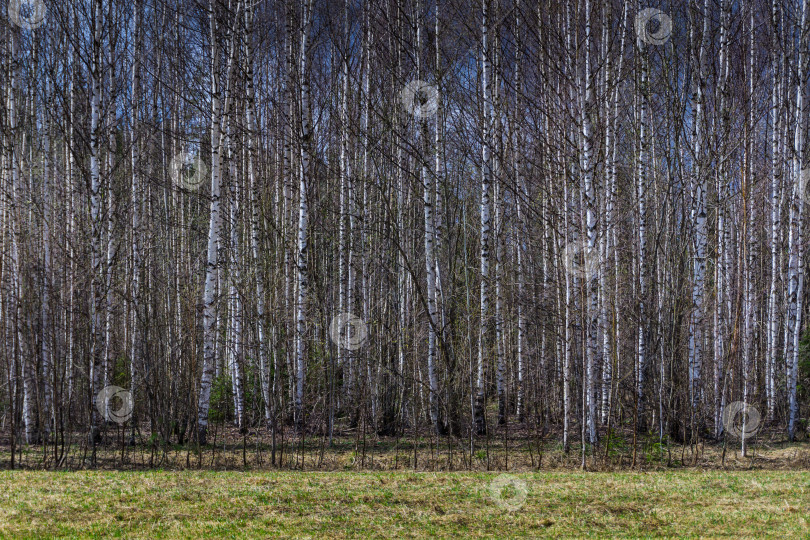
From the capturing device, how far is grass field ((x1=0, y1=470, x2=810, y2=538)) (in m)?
5.33

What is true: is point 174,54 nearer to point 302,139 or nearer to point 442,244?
point 302,139

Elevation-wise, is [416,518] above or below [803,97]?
below

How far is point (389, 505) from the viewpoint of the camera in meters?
6.07

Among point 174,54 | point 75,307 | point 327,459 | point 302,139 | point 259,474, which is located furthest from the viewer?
point 174,54

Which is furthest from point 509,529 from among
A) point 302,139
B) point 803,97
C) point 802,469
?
point 803,97

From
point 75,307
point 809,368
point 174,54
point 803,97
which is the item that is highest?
point 174,54

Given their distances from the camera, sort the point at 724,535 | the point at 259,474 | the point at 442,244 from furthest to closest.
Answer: the point at 442,244
the point at 259,474
the point at 724,535

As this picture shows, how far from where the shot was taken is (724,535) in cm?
536

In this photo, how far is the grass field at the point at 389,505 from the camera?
5328mm

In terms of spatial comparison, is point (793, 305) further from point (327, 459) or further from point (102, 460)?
point (102, 460)

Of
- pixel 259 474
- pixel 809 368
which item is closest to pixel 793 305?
pixel 809 368

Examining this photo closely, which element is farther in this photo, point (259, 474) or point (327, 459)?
point (327, 459)

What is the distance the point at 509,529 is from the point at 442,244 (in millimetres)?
8559

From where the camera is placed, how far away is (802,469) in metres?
8.77
